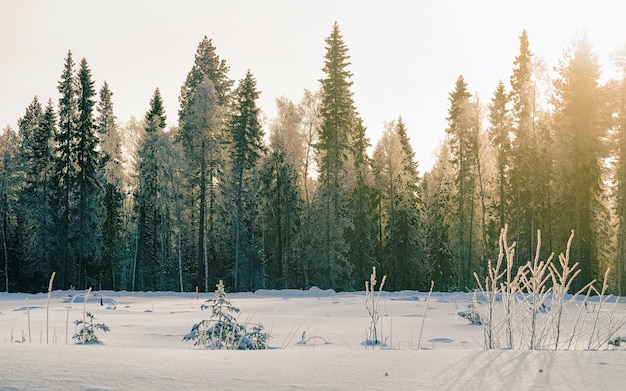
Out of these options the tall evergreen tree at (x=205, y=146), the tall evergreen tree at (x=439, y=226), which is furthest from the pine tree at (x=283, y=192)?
the tall evergreen tree at (x=439, y=226)

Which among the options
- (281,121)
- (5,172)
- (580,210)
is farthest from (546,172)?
(5,172)

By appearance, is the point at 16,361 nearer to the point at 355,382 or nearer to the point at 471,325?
the point at 355,382

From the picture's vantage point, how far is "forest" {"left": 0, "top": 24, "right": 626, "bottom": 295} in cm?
2900

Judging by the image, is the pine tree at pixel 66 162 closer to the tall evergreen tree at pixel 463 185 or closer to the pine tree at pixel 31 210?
the pine tree at pixel 31 210

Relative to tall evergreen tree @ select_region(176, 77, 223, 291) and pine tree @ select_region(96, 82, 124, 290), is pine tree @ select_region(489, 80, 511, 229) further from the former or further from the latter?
pine tree @ select_region(96, 82, 124, 290)

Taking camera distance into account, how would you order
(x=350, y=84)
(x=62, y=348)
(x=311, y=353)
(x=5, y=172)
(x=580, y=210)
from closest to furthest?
(x=62, y=348), (x=311, y=353), (x=580, y=210), (x=350, y=84), (x=5, y=172)

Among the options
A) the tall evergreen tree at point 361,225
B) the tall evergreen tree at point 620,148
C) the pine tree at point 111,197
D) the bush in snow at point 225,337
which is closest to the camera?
the bush in snow at point 225,337

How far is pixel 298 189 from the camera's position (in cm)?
3691

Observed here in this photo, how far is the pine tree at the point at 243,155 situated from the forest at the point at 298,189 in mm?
123

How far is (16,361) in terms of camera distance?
2838 millimetres

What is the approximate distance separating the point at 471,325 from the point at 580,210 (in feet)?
67.2

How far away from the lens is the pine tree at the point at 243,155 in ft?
108

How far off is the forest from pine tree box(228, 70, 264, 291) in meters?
0.12

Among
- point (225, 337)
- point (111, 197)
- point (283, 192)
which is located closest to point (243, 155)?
point (283, 192)
